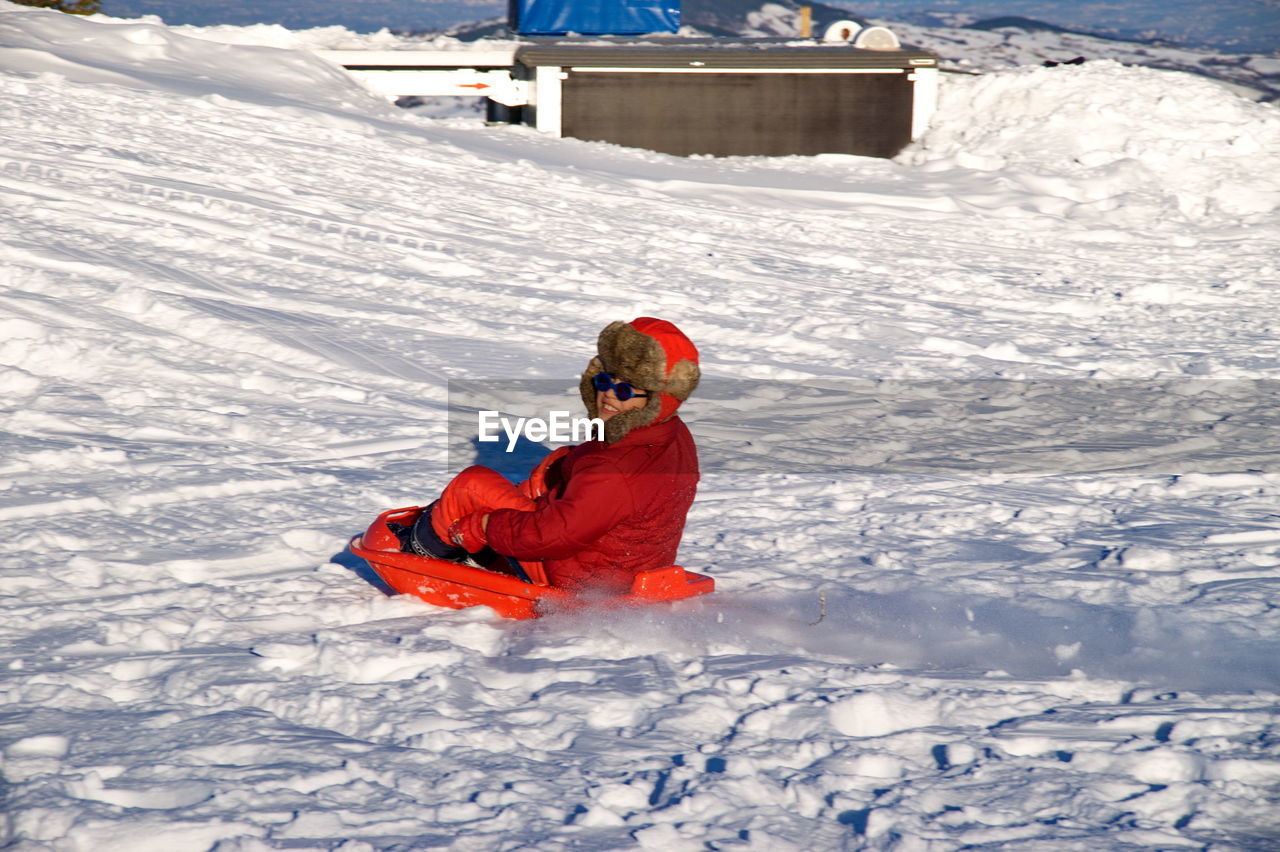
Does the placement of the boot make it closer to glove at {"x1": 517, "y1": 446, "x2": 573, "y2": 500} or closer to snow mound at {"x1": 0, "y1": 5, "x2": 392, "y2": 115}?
glove at {"x1": 517, "y1": 446, "x2": 573, "y2": 500}

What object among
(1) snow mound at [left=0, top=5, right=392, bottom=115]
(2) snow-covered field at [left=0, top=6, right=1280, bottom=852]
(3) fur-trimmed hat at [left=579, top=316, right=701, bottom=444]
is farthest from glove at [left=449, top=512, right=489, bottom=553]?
(1) snow mound at [left=0, top=5, right=392, bottom=115]

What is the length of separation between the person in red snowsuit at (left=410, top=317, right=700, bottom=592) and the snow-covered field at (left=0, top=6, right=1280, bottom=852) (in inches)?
7.6

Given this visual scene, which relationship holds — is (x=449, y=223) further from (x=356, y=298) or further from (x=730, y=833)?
(x=730, y=833)

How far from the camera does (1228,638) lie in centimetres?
304

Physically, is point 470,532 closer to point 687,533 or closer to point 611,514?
point 611,514

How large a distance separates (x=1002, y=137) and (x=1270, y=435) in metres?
8.29

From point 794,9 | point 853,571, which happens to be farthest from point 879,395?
point 794,9

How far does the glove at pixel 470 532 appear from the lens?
121 inches

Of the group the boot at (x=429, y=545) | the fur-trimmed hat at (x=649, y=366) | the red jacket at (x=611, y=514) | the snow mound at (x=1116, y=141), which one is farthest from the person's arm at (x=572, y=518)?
the snow mound at (x=1116, y=141)

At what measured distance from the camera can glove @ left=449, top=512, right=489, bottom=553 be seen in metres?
3.06

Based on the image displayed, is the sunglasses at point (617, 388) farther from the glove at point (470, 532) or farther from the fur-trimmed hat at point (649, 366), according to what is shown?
the glove at point (470, 532)

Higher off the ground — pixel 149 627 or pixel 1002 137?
pixel 1002 137

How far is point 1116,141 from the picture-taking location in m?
12.3

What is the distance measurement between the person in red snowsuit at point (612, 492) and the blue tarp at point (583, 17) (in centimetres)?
1278
